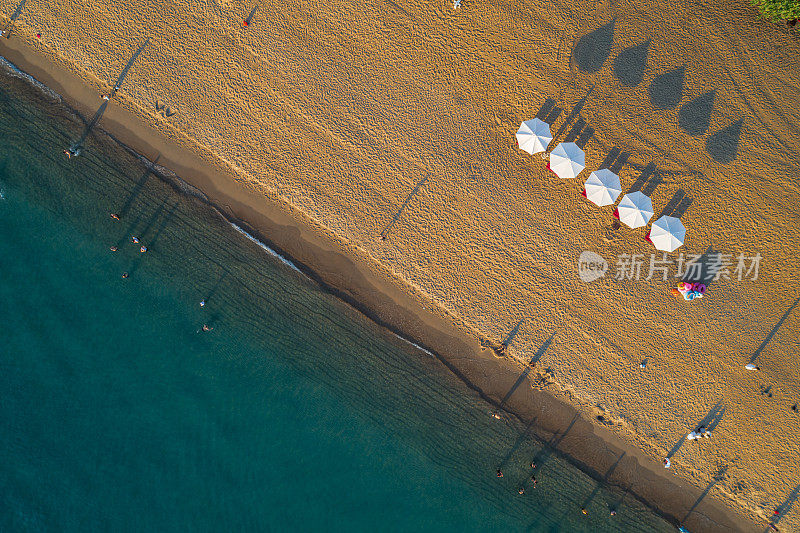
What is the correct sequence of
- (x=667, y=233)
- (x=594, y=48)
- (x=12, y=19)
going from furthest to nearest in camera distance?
(x=12, y=19) < (x=594, y=48) < (x=667, y=233)

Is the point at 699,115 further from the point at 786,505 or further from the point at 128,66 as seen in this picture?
the point at 128,66

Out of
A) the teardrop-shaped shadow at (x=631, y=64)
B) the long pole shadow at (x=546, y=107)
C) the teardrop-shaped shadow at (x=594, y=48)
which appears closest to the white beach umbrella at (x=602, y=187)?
the long pole shadow at (x=546, y=107)

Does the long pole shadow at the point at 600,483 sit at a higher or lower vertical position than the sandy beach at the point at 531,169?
lower

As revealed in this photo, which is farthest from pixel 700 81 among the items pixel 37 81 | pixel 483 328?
pixel 37 81

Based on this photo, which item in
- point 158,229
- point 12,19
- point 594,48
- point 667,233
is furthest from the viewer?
point 158,229

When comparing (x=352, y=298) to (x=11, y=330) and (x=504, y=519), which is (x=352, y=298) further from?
(x=11, y=330)

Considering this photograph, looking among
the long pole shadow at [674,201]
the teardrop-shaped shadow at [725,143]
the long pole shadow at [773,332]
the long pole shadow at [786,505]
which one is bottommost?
the long pole shadow at [786,505]

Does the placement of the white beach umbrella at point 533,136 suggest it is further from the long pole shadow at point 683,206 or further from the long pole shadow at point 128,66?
the long pole shadow at point 128,66

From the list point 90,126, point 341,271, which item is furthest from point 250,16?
Result: point 341,271
